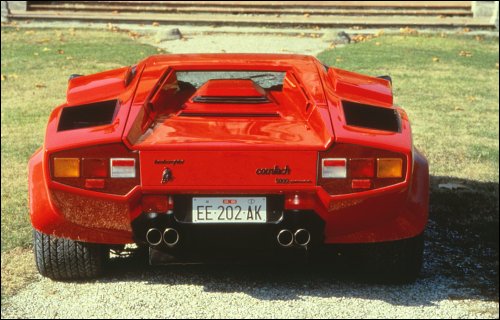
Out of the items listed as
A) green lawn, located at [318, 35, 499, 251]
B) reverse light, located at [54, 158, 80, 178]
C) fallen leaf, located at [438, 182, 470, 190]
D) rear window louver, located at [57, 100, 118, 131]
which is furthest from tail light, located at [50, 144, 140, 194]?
fallen leaf, located at [438, 182, 470, 190]

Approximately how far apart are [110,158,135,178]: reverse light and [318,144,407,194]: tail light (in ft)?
2.93

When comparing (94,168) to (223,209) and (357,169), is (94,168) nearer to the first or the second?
(223,209)

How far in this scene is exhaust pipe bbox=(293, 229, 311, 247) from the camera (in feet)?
15.4

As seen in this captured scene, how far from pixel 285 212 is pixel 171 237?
22.1 inches

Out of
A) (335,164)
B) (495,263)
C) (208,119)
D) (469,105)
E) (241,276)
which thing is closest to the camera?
(335,164)

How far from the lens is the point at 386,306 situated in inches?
190

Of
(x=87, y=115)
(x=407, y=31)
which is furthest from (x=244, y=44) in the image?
(x=87, y=115)

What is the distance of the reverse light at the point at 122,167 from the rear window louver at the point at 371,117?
1092mm

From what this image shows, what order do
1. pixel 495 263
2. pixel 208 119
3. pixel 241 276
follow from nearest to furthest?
pixel 208 119, pixel 241 276, pixel 495 263

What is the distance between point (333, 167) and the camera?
4633 mm

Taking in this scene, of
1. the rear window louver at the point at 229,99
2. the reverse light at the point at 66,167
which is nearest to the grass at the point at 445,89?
the rear window louver at the point at 229,99

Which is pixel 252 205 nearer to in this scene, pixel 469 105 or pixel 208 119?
pixel 208 119

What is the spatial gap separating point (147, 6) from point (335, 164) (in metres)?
17.9

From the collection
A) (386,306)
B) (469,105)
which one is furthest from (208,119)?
(469,105)
